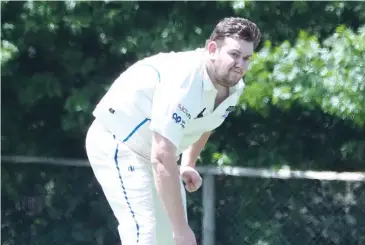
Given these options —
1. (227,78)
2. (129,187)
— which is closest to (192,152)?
(129,187)

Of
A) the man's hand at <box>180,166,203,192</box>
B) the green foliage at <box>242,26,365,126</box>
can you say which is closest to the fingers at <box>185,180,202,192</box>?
the man's hand at <box>180,166,203,192</box>

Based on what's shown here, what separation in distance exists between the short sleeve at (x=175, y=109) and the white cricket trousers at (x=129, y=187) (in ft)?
1.19

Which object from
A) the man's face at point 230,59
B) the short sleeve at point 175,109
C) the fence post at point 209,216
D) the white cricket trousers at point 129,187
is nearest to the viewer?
the short sleeve at point 175,109

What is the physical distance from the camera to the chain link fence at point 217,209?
16.5 ft

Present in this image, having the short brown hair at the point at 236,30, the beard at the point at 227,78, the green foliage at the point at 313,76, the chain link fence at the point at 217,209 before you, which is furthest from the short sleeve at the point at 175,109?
the chain link fence at the point at 217,209

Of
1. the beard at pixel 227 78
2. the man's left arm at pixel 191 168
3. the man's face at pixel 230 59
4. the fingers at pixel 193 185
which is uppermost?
the man's face at pixel 230 59

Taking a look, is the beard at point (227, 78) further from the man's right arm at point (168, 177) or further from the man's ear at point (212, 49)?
the man's right arm at point (168, 177)

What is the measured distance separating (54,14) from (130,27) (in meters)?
0.48

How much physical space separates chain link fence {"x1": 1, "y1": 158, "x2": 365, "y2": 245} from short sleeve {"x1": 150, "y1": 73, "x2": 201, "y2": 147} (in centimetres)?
162

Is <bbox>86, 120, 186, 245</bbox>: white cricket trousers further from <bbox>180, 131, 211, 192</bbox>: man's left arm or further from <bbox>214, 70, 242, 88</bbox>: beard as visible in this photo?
<bbox>214, 70, 242, 88</bbox>: beard

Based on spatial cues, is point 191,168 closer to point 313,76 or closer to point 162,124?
point 162,124

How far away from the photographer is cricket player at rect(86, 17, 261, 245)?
3570mm

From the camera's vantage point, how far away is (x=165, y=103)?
356 centimetres

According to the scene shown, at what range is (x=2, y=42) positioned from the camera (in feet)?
18.2
